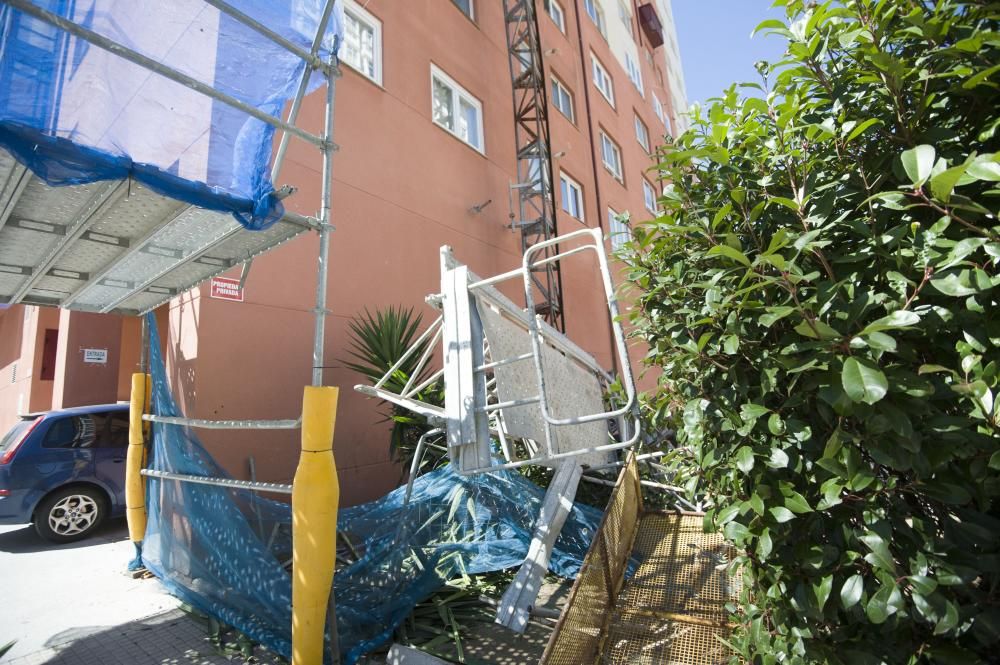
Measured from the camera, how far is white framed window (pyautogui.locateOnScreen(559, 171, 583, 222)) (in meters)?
11.8

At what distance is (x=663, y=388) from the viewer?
2027 mm

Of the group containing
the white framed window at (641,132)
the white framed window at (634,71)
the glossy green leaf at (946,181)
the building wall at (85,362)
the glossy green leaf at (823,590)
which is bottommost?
the glossy green leaf at (823,590)

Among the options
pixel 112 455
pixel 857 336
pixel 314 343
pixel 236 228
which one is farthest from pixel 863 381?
pixel 112 455

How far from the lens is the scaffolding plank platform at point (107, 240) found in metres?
2.56

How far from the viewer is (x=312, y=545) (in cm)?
257

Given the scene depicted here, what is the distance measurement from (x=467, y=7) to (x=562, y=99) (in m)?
4.10

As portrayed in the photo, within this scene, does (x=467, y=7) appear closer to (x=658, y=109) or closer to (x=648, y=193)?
(x=648, y=193)

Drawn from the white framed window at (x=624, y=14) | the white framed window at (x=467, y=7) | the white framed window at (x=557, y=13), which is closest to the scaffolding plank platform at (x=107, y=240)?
the white framed window at (x=467, y=7)

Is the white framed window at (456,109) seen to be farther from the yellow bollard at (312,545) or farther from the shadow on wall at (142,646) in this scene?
the shadow on wall at (142,646)

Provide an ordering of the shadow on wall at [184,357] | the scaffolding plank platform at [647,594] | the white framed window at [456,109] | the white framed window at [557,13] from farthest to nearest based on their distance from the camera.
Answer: the white framed window at [557,13], the white framed window at [456,109], the shadow on wall at [184,357], the scaffolding plank platform at [647,594]

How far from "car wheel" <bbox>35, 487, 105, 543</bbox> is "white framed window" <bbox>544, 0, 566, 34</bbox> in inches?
545

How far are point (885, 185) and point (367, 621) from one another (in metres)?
3.31

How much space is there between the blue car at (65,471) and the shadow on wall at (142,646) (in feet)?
8.99

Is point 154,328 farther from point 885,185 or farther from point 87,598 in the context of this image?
point 885,185
